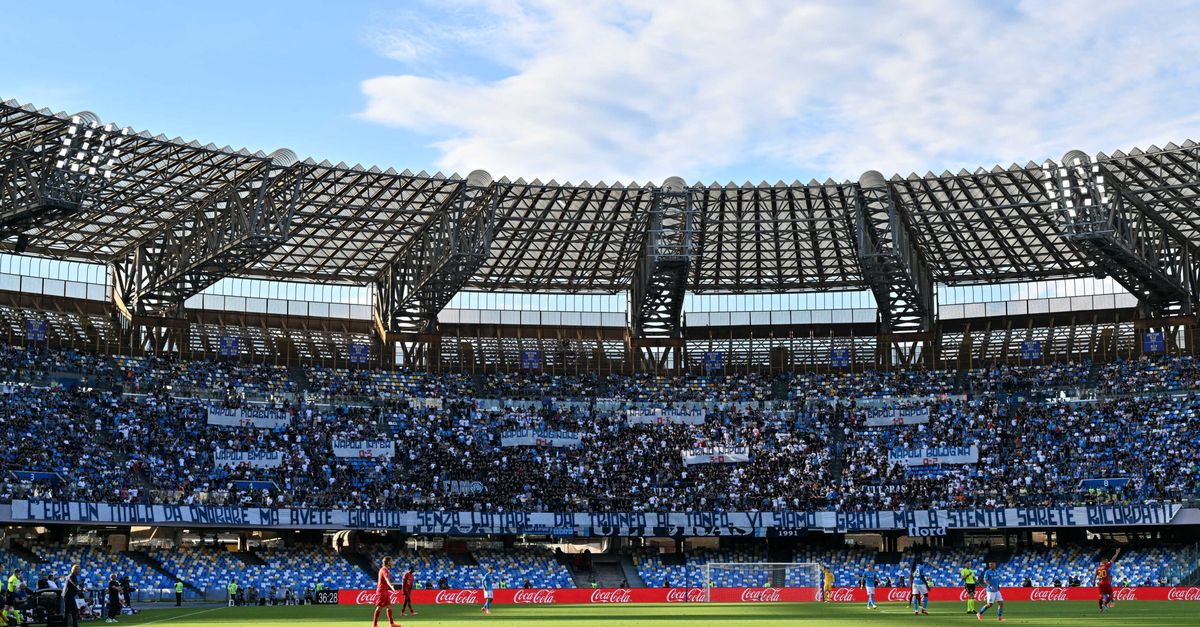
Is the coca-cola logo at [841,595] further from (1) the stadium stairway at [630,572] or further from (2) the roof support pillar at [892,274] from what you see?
(2) the roof support pillar at [892,274]

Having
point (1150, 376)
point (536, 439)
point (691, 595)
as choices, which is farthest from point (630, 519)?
point (1150, 376)

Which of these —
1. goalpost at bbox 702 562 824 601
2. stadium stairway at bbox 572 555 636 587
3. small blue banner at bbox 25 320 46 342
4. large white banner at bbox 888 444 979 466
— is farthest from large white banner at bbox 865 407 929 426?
small blue banner at bbox 25 320 46 342

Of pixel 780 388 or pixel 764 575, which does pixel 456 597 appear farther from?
pixel 780 388

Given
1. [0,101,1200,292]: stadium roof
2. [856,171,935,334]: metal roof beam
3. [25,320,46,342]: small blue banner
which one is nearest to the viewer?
[0,101,1200,292]: stadium roof

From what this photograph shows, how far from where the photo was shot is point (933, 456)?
2835 inches

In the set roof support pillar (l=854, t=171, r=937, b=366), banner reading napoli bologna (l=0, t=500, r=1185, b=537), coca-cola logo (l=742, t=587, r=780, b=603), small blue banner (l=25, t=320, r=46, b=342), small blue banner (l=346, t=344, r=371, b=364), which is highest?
roof support pillar (l=854, t=171, r=937, b=366)

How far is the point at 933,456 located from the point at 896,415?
5.16 m

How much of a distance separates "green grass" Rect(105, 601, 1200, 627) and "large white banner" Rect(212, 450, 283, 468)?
20069 mm

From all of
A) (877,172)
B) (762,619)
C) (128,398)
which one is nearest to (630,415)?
(877,172)

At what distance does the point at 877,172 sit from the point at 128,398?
41623 millimetres

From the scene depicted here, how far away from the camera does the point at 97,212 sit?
6744cm

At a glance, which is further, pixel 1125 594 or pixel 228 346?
pixel 228 346

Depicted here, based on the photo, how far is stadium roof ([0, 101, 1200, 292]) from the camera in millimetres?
61031

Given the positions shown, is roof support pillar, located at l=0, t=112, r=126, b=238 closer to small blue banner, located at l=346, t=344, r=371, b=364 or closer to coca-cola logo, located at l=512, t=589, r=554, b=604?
coca-cola logo, located at l=512, t=589, r=554, b=604
